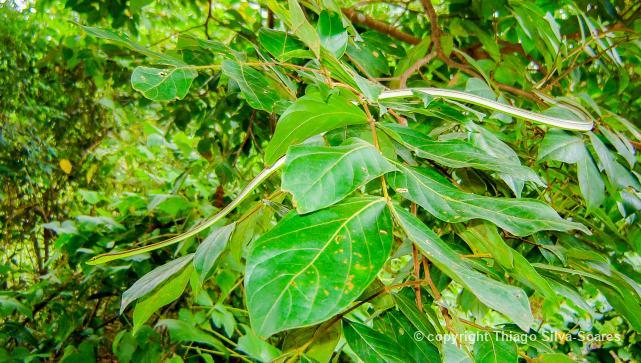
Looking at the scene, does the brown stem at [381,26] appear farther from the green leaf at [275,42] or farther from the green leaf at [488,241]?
the green leaf at [488,241]

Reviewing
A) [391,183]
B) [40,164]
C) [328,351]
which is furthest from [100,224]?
[391,183]

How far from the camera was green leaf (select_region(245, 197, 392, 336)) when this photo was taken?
26cm

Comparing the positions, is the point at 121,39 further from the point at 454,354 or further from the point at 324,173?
the point at 454,354

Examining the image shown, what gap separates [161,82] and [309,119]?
7.0 inches

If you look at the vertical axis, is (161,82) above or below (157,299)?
above

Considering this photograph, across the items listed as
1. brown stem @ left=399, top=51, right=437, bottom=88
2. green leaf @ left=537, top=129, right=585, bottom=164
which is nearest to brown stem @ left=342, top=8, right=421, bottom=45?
brown stem @ left=399, top=51, right=437, bottom=88

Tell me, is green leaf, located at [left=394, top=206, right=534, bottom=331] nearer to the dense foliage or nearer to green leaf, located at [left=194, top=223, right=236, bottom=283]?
the dense foliage

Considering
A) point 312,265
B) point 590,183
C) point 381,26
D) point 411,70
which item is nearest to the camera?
point 312,265

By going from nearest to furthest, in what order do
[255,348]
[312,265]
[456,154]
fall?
[312,265] < [456,154] < [255,348]

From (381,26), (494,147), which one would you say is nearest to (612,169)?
(494,147)

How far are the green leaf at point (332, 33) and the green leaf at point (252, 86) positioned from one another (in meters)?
0.09

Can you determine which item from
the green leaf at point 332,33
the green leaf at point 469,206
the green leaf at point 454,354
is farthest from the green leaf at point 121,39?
the green leaf at point 454,354

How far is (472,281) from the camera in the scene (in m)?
0.28

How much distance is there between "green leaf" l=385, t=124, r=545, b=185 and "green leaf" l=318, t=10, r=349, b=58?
97 millimetres
